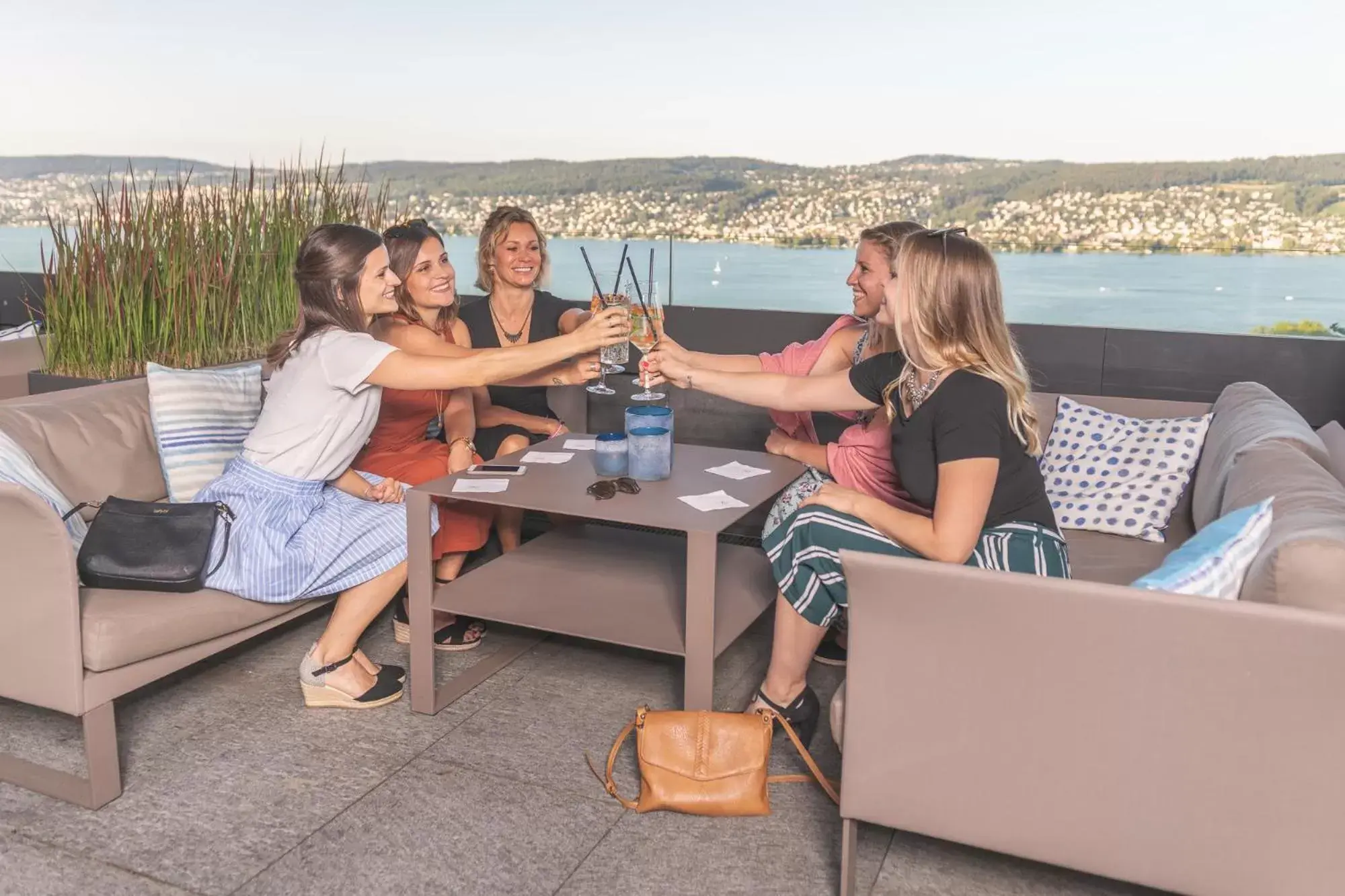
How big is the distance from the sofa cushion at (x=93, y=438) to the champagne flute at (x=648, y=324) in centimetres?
141

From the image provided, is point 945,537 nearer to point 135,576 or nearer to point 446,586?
point 446,586

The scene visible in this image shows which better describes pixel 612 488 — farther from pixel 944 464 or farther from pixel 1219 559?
pixel 1219 559

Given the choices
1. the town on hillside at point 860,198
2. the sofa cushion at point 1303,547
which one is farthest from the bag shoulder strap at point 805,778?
the town on hillside at point 860,198

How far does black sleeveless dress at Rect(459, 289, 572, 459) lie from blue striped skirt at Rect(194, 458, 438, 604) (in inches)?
28.6

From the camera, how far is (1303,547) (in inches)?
65.5

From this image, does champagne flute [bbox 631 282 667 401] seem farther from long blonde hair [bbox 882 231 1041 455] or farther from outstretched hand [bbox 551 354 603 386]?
long blonde hair [bbox 882 231 1041 455]

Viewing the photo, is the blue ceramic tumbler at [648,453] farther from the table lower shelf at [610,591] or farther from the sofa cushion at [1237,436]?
the sofa cushion at [1237,436]

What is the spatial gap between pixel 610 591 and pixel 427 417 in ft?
3.10

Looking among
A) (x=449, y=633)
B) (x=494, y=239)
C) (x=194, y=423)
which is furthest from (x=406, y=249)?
(x=449, y=633)

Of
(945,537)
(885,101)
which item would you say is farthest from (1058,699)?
(885,101)

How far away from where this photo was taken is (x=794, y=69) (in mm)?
7164

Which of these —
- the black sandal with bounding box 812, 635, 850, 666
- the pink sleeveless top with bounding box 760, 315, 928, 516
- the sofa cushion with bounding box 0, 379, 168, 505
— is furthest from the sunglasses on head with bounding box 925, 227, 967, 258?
A: the sofa cushion with bounding box 0, 379, 168, 505

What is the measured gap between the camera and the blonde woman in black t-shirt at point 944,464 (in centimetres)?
218

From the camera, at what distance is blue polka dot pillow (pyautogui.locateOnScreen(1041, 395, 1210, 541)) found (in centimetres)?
318
